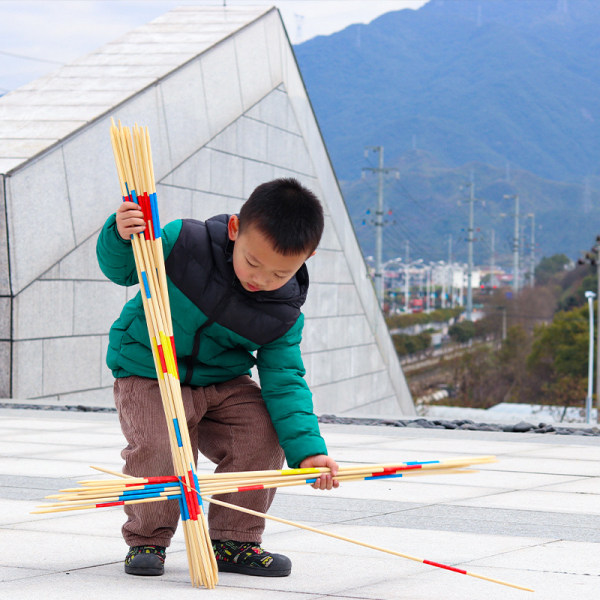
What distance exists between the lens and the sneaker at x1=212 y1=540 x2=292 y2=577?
2.60 meters

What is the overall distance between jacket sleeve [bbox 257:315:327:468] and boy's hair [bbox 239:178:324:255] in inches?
16.4

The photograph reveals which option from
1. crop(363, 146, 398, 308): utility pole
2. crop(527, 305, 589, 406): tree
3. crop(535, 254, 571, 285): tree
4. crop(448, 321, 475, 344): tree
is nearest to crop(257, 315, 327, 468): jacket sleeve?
crop(363, 146, 398, 308): utility pole

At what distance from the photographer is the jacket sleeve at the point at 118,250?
102 inches

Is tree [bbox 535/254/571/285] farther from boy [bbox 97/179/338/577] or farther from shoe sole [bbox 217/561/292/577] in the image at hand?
shoe sole [bbox 217/561/292/577]

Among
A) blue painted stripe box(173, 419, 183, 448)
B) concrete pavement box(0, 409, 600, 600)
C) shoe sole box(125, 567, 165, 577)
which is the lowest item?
concrete pavement box(0, 409, 600, 600)

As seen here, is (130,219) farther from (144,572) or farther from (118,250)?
(144,572)

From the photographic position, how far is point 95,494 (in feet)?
7.37

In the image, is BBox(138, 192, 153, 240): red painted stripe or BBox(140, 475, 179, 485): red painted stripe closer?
BBox(140, 475, 179, 485): red painted stripe

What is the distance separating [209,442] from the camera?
290cm

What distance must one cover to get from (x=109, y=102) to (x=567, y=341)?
47.6 meters

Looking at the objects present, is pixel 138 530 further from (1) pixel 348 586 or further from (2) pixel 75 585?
(1) pixel 348 586

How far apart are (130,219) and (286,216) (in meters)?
0.41

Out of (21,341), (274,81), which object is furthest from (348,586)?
(274,81)

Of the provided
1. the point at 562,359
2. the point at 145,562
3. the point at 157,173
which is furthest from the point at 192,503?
the point at 562,359
